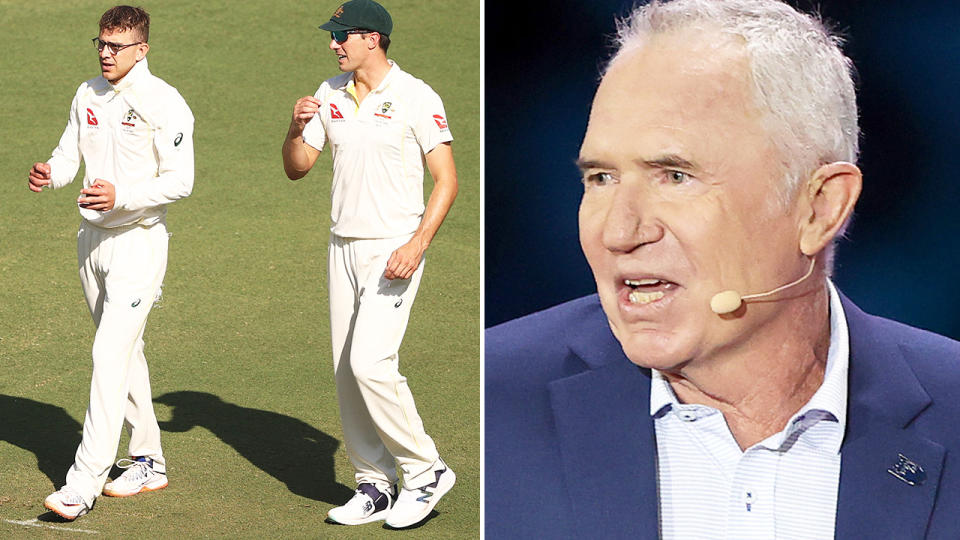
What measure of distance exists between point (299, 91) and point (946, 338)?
8.27 meters

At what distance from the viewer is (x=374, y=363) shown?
4961 mm

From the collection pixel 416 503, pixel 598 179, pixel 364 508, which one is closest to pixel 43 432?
pixel 364 508

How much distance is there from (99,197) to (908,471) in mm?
3137

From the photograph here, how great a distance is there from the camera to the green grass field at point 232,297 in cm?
539

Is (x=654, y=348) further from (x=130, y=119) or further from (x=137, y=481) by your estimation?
(x=137, y=481)

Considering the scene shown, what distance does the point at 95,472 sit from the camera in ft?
17.0

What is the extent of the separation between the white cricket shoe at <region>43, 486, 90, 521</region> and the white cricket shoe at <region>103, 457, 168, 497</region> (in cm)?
21

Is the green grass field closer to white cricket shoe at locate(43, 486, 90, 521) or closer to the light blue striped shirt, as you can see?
white cricket shoe at locate(43, 486, 90, 521)

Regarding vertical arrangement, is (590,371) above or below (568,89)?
below

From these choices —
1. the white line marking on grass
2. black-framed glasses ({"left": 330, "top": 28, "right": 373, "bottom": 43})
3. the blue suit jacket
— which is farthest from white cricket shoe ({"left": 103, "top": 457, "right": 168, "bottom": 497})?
the blue suit jacket

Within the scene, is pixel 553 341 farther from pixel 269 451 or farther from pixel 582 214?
pixel 269 451

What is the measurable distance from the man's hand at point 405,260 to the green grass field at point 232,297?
82cm

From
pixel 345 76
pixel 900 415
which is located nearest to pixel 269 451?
pixel 345 76

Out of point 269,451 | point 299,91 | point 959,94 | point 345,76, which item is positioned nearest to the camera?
point 959,94
